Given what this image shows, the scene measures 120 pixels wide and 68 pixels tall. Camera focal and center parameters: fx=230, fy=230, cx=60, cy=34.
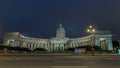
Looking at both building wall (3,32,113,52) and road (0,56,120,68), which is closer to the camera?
road (0,56,120,68)

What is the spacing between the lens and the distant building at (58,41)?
148 m

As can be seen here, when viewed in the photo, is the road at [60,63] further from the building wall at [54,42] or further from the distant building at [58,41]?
the distant building at [58,41]

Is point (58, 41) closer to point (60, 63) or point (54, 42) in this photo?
point (54, 42)

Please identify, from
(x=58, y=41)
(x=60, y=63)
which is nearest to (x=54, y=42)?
(x=58, y=41)

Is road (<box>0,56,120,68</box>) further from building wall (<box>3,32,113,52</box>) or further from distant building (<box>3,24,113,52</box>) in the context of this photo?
distant building (<box>3,24,113,52</box>)

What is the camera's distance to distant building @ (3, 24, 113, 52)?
148 meters

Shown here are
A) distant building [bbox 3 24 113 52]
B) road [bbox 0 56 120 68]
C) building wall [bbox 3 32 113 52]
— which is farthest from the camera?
building wall [bbox 3 32 113 52]

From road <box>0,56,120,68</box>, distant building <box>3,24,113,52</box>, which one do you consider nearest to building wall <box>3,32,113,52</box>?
distant building <box>3,24,113,52</box>

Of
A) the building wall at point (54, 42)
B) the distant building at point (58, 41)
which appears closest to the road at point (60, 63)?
the building wall at point (54, 42)

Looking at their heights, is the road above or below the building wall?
below

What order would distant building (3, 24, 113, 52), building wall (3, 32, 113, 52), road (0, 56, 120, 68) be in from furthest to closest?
building wall (3, 32, 113, 52) < distant building (3, 24, 113, 52) < road (0, 56, 120, 68)

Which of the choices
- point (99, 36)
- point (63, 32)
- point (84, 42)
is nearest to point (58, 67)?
→ point (99, 36)

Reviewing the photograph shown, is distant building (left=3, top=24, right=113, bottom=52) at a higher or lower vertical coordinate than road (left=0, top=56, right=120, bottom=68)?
higher

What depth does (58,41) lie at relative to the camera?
6624 inches
